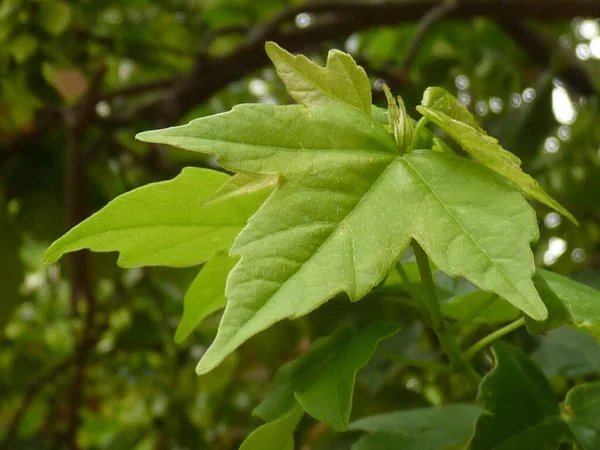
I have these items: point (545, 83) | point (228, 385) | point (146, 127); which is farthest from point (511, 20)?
point (228, 385)

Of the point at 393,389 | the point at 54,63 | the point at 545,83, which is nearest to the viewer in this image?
the point at 393,389

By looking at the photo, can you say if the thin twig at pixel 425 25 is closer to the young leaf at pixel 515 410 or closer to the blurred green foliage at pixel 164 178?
the blurred green foliage at pixel 164 178

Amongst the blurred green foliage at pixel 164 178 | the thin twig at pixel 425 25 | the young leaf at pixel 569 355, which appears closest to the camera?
the young leaf at pixel 569 355

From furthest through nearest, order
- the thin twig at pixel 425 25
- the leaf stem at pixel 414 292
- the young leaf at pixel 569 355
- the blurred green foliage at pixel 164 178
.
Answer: the thin twig at pixel 425 25
the blurred green foliage at pixel 164 178
the young leaf at pixel 569 355
the leaf stem at pixel 414 292

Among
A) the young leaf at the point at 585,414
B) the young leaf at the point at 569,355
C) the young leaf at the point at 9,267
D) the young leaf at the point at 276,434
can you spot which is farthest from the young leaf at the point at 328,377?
the young leaf at the point at 9,267

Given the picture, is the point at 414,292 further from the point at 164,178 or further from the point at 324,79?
the point at 164,178

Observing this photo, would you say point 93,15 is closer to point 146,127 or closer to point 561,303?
point 146,127
